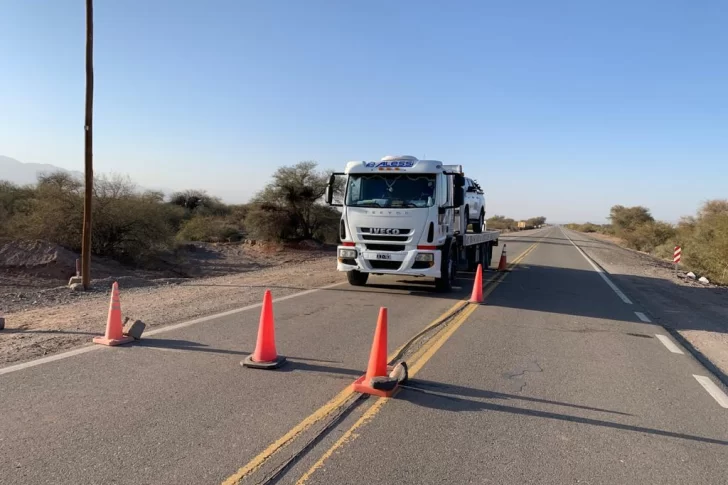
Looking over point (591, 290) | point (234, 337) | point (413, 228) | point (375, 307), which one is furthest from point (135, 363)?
point (591, 290)

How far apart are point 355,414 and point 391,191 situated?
859cm

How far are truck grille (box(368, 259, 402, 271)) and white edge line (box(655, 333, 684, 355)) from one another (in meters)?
5.61

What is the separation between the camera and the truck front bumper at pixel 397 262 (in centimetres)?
1241

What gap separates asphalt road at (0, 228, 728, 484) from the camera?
12.4 feet

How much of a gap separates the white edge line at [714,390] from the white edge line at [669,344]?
4.75ft

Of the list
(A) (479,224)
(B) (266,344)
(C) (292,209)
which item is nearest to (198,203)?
(C) (292,209)

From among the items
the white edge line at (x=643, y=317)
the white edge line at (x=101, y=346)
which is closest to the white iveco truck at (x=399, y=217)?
the white edge line at (x=101, y=346)

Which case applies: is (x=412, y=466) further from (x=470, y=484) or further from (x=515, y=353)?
(x=515, y=353)

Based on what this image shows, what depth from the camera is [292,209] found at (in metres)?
31.0

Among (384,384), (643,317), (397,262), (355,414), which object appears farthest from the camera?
(397,262)

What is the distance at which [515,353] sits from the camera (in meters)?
7.37

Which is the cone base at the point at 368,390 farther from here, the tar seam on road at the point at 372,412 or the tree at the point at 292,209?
the tree at the point at 292,209

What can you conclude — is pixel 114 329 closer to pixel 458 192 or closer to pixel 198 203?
pixel 458 192

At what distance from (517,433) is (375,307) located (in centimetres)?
635
